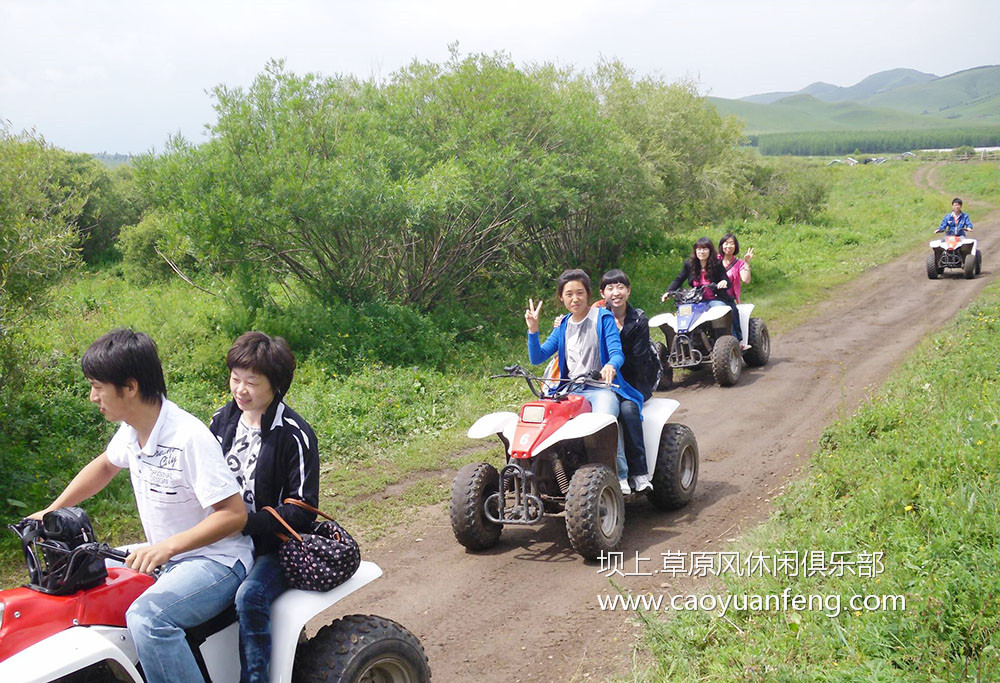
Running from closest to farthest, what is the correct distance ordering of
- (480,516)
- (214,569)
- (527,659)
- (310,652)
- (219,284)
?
(214,569), (310,652), (527,659), (480,516), (219,284)

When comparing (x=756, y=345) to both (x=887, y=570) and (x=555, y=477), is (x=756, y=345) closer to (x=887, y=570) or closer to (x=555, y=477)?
(x=555, y=477)

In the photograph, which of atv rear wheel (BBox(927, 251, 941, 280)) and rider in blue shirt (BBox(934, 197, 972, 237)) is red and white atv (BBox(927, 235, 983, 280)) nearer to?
atv rear wheel (BBox(927, 251, 941, 280))

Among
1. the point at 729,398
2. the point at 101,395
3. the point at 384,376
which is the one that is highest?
the point at 101,395

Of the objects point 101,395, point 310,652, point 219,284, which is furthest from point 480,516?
point 219,284

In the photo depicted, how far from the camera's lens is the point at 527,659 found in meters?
5.10

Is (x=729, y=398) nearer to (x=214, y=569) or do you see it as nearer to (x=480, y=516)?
(x=480, y=516)

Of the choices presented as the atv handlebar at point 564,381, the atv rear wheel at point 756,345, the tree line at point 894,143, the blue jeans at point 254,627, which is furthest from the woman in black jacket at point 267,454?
the tree line at point 894,143

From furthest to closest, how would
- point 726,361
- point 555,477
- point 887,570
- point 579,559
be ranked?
point 726,361 < point 555,477 < point 579,559 < point 887,570

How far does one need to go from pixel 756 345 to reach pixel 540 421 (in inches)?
283

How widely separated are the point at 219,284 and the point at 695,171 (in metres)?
14.7

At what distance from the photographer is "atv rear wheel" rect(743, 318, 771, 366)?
504 inches

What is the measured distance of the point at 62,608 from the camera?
3160mm

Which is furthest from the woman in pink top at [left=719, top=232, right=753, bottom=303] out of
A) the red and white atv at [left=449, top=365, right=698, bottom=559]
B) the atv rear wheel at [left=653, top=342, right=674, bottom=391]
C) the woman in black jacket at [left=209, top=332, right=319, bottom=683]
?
the woman in black jacket at [left=209, top=332, right=319, bottom=683]

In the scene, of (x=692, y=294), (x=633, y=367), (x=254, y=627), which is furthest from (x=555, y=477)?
(x=692, y=294)
